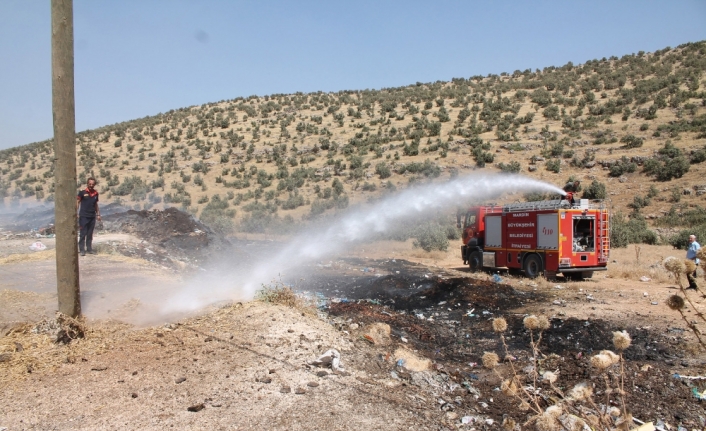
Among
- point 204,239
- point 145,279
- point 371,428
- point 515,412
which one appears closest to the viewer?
point 371,428

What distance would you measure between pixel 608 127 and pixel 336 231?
23.7 meters

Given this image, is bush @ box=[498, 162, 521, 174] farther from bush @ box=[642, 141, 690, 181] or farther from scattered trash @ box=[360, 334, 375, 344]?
scattered trash @ box=[360, 334, 375, 344]

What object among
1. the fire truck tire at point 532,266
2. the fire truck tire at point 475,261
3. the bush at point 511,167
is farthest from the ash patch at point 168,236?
the bush at point 511,167

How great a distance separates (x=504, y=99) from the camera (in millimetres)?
51875

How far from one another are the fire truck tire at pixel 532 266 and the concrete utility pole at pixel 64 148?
13.7 meters

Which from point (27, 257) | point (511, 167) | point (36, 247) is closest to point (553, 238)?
point (27, 257)

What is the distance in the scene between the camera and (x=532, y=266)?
56.1 ft

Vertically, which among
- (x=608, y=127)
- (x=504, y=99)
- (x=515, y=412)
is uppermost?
(x=504, y=99)

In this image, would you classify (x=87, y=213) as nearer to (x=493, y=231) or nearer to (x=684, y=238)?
(x=493, y=231)

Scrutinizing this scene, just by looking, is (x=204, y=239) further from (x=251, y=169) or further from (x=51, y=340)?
(x=251, y=169)

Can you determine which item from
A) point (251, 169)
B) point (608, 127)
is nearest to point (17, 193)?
point (251, 169)

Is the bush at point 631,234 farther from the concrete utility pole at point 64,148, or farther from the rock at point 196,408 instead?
the concrete utility pole at point 64,148

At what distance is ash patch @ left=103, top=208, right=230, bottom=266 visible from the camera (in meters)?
17.3

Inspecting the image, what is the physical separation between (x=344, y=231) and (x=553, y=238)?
49.9ft
